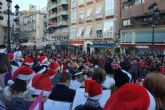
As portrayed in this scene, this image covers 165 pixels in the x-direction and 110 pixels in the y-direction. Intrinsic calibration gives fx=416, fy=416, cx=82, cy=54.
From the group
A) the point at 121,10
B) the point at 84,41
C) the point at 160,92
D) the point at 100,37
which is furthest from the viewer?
the point at 84,41

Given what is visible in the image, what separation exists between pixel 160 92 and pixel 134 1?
46.5m

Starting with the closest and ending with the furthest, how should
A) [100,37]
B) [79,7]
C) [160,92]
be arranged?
[160,92], [100,37], [79,7]

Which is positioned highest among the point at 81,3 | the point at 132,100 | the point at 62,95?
the point at 81,3

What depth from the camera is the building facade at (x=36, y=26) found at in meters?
107

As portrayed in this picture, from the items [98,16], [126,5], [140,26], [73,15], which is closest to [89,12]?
[98,16]

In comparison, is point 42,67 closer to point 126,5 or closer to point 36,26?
point 126,5

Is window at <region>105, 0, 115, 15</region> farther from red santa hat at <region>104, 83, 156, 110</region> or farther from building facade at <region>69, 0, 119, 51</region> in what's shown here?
red santa hat at <region>104, 83, 156, 110</region>

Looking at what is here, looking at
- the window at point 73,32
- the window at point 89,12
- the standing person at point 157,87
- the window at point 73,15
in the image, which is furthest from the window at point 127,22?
the standing person at point 157,87

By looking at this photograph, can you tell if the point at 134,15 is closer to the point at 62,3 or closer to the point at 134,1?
the point at 134,1

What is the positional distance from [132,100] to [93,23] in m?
61.0

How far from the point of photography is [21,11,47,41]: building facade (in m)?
107

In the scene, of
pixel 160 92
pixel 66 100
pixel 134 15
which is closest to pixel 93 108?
pixel 66 100

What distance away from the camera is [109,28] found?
5709cm

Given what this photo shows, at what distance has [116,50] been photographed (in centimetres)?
5006
